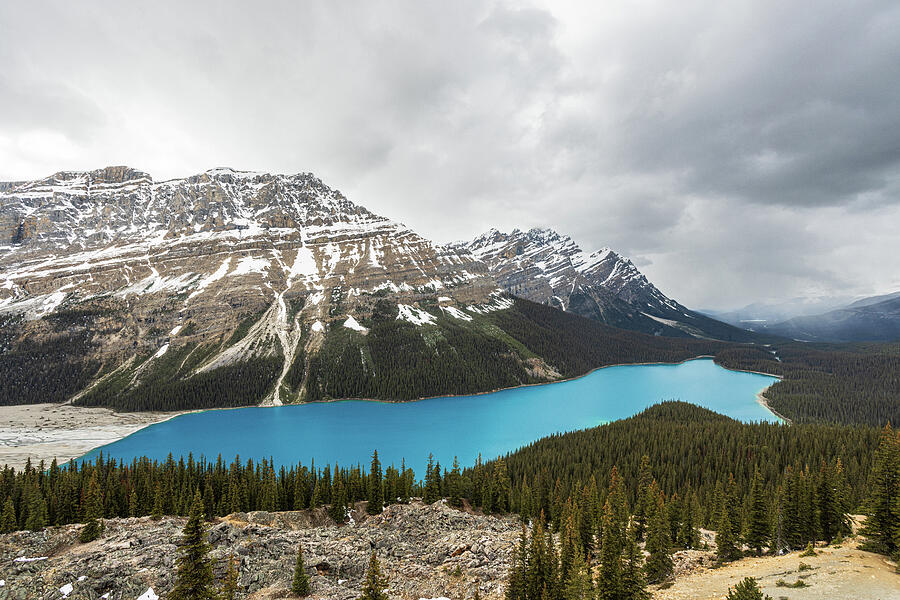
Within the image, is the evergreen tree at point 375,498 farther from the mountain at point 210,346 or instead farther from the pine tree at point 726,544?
the mountain at point 210,346

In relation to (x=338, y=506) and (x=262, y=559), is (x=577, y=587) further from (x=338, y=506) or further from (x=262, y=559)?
(x=338, y=506)

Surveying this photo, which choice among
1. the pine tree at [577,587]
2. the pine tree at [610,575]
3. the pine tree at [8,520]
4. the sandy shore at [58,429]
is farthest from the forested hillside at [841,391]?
the sandy shore at [58,429]

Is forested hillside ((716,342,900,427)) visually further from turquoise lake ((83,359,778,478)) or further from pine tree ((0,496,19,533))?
pine tree ((0,496,19,533))

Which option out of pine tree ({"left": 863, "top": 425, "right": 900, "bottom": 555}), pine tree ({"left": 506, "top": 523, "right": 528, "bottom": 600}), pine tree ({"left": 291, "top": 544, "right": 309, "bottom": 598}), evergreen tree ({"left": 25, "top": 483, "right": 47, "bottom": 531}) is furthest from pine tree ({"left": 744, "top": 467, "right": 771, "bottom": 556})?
evergreen tree ({"left": 25, "top": 483, "right": 47, "bottom": 531})

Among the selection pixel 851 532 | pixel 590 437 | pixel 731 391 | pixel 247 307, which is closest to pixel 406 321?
pixel 247 307

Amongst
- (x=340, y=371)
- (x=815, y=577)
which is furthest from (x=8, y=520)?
(x=340, y=371)

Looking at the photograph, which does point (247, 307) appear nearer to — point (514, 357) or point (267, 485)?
point (514, 357)

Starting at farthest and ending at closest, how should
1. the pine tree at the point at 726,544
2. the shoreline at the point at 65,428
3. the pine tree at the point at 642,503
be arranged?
the shoreline at the point at 65,428
the pine tree at the point at 642,503
the pine tree at the point at 726,544
